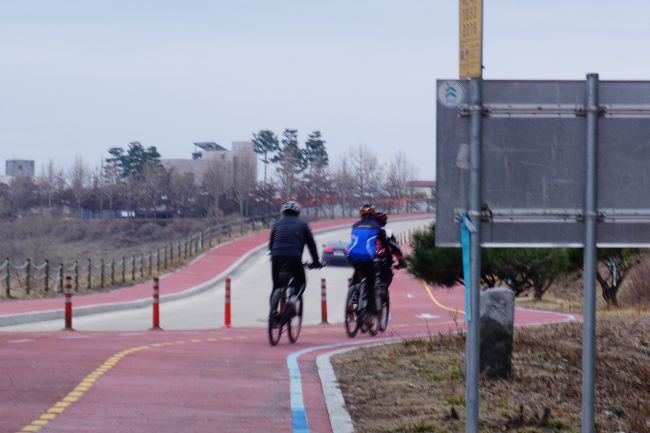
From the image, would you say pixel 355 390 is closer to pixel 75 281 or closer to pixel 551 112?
pixel 551 112

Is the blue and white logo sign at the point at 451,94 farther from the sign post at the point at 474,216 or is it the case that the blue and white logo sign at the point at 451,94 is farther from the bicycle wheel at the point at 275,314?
the bicycle wheel at the point at 275,314

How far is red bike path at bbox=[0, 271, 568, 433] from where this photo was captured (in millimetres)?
9094

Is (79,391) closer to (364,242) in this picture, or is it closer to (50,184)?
(364,242)

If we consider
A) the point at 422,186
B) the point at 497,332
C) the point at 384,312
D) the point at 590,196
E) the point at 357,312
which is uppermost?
the point at 422,186

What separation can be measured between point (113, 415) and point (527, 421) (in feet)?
10.7

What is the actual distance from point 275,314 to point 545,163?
29.7ft

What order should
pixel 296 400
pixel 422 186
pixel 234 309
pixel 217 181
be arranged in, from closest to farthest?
pixel 296 400, pixel 234 309, pixel 217 181, pixel 422 186

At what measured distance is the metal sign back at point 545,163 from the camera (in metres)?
6.57

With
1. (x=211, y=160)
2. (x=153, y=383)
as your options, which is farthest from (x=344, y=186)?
(x=153, y=383)

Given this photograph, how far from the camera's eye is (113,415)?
934 centimetres

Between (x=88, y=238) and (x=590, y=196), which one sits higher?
(x=590, y=196)

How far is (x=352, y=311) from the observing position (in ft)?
56.9

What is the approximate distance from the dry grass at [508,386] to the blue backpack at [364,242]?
2439 mm

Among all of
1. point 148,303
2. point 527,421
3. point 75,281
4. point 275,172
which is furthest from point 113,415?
point 275,172
